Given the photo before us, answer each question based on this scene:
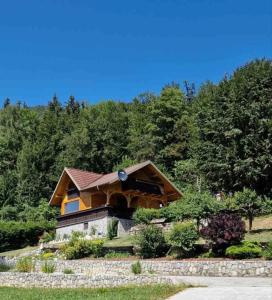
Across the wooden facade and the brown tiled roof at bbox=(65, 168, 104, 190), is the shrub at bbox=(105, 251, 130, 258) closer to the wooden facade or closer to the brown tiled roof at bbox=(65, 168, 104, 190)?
the wooden facade

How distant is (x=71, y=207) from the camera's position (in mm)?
48188

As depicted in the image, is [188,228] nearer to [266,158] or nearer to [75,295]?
[75,295]

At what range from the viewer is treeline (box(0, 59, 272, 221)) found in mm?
41688

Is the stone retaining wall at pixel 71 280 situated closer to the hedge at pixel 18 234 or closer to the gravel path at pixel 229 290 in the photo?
the gravel path at pixel 229 290

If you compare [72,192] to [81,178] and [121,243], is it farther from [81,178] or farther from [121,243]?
[121,243]

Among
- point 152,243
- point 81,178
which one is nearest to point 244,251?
point 152,243

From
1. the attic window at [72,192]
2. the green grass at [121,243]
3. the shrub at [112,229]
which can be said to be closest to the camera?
the green grass at [121,243]

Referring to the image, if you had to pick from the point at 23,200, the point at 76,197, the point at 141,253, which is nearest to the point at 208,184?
the point at 76,197

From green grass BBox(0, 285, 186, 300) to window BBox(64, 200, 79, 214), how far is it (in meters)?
27.9

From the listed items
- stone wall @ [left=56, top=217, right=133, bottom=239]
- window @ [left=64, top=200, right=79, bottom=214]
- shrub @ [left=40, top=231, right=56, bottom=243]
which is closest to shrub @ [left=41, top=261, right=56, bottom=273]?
stone wall @ [left=56, top=217, right=133, bottom=239]

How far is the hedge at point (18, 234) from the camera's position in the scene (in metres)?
43.8

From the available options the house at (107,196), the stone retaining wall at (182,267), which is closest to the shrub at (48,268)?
the stone retaining wall at (182,267)

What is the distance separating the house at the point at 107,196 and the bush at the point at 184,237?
15316 mm

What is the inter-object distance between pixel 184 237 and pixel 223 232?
2114 millimetres
